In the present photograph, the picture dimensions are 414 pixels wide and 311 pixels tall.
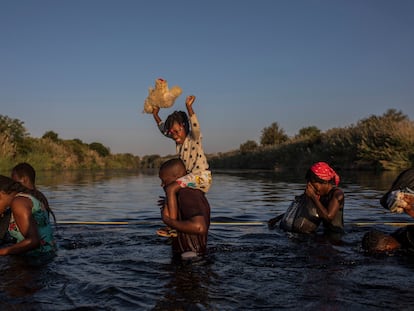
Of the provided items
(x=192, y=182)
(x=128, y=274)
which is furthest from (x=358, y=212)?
(x=128, y=274)

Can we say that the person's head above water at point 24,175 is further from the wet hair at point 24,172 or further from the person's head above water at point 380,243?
the person's head above water at point 380,243

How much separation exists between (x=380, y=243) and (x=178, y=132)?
262cm

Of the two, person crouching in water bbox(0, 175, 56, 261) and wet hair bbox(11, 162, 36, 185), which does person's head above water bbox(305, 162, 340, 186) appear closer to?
person crouching in water bbox(0, 175, 56, 261)

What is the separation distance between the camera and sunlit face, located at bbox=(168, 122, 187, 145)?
5.44 metres

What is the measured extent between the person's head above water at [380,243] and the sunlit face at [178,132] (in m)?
2.46

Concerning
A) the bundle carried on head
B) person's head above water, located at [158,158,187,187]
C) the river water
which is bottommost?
the river water

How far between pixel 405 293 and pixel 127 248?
3152 millimetres

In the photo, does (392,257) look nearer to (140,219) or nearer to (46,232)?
(46,232)

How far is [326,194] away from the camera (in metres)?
6.44

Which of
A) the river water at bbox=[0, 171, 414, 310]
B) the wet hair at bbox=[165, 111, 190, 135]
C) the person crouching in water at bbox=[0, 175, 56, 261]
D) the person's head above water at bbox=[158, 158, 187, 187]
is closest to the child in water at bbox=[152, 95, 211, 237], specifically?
the wet hair at bbox=[165, 111, 190, 135]

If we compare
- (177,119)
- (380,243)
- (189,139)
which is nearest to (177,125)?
(177,119)

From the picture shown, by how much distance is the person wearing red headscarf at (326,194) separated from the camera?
610 cm

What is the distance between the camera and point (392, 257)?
187 inches

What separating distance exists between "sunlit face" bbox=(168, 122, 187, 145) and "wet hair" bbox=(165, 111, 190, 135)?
0.03 m
